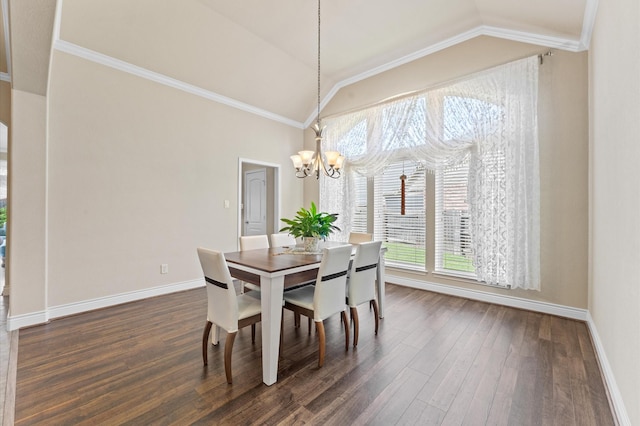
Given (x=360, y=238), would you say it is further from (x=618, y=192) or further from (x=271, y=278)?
(x=618, y=192)

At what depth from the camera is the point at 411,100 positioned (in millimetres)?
4223

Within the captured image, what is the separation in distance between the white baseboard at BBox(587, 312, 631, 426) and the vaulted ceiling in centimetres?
298

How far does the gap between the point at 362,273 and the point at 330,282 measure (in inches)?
17.6

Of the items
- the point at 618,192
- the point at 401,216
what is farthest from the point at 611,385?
the point at 401,216

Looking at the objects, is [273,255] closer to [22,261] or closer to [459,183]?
[22,261]

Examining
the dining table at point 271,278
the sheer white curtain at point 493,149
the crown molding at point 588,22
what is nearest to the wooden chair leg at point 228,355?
the dining table at point 271,278

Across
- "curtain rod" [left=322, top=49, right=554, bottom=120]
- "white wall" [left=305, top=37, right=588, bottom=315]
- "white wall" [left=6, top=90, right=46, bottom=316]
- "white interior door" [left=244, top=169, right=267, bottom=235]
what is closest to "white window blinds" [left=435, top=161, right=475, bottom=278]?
"white wall" [left=305, top=37, right=588, bottom=315]

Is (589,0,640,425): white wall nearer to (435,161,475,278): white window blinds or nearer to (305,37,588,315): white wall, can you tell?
(305,37,588,315): white wall

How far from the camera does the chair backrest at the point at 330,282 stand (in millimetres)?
2168

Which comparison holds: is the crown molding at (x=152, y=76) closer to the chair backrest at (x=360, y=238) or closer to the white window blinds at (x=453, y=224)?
the chair backrest at (x=360, y=238)

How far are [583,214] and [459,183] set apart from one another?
4.36 feet

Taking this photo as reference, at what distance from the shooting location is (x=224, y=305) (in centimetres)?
199

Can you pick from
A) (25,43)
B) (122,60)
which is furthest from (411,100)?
(25,43)

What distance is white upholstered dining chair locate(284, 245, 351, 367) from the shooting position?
2.16 metres
